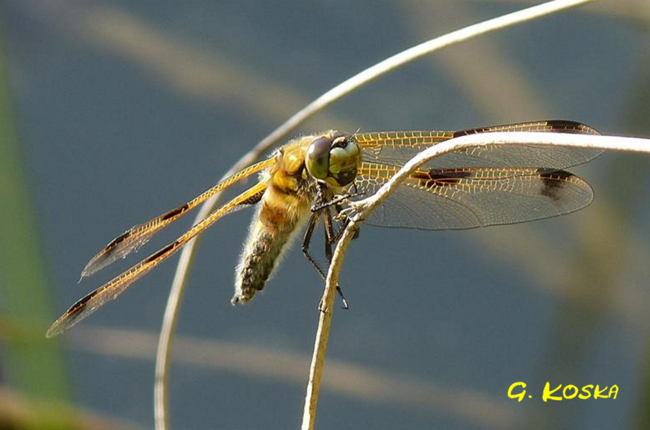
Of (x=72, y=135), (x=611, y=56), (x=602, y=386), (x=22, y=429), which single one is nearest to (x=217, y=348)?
(x=22, y=429)

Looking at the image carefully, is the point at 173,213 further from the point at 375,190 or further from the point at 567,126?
the point at 567,126

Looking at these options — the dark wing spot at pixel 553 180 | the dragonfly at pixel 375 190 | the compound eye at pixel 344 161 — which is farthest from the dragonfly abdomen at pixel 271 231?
the dark wing spot at pixel 553 180

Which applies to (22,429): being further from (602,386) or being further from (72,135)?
(602,386)

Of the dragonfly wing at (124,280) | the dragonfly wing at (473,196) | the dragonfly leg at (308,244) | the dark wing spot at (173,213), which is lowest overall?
the dragonfly wing at (124,280)

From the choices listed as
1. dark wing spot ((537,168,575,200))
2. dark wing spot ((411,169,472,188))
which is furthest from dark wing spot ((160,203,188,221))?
dark wing spot ((537,168,575,200))

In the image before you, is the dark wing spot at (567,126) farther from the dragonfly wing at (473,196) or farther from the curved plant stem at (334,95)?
the curved plant stem at (334,95)

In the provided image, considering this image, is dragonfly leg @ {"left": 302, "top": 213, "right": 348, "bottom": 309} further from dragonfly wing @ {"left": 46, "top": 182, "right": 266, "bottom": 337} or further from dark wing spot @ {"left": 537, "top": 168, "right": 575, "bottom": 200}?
dark wing spot @ {"left": 537, "top": 168, "right": 575, "bottom": 200}
